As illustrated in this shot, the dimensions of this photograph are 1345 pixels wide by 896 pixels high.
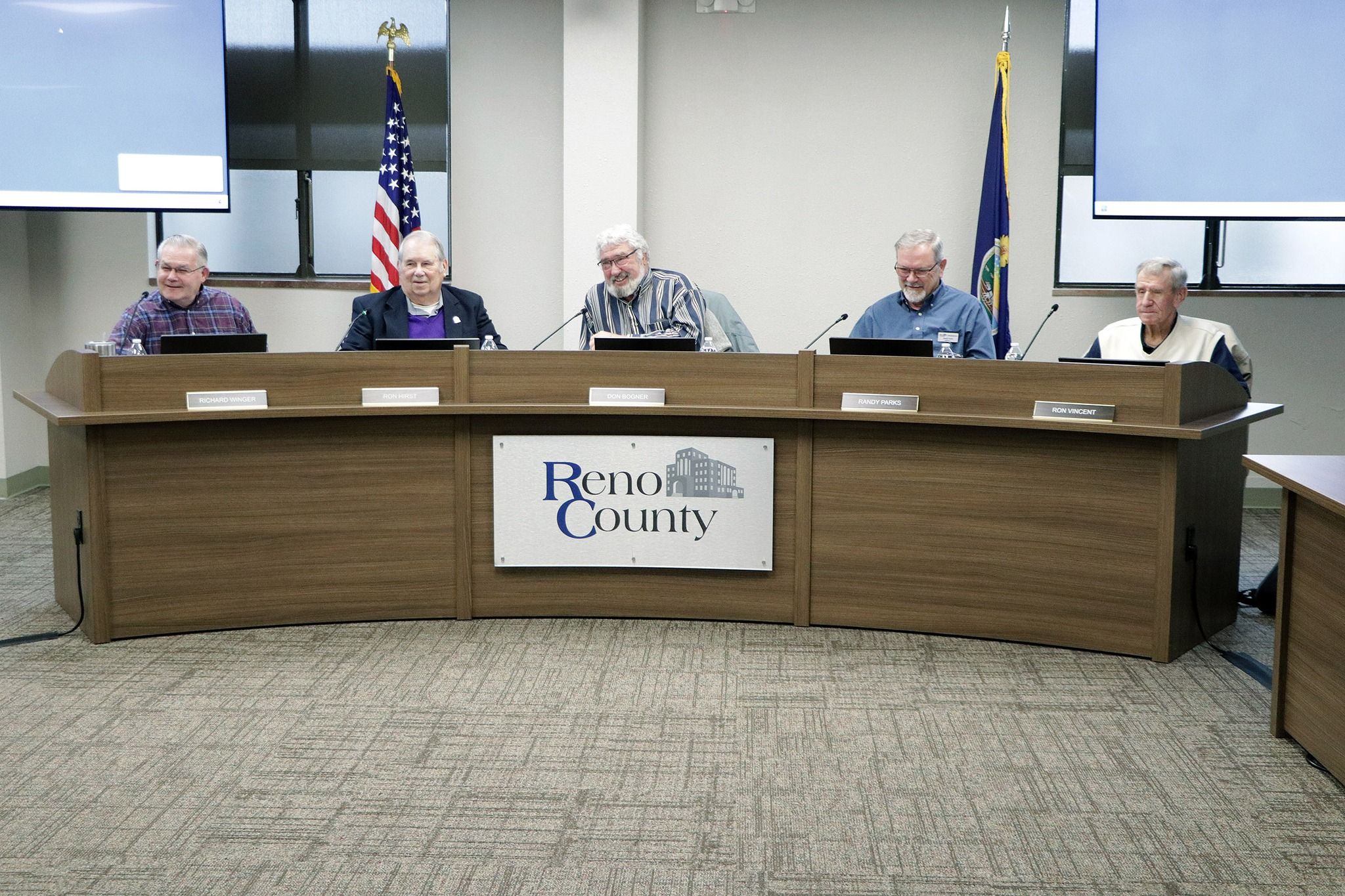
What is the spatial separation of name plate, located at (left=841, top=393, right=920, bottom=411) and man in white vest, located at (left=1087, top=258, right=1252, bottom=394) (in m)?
1.26

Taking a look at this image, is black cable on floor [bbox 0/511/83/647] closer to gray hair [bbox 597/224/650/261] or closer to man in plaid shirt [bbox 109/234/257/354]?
man in plaid shirt [bbox 109/234/257/354]

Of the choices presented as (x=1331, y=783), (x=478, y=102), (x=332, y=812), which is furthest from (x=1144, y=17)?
(x=332, y=812)

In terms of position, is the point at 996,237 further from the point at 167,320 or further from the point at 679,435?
the point at 167,320

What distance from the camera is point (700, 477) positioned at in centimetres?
397

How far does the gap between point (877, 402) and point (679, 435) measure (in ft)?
2.17

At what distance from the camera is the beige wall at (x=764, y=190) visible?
621 cm

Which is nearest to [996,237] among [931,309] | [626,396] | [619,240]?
[931,309]

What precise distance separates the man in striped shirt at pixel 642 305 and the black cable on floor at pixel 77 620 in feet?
6.14

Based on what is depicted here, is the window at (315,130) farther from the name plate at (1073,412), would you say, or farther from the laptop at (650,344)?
the name plate at (1073,412)

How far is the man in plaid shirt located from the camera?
463cm

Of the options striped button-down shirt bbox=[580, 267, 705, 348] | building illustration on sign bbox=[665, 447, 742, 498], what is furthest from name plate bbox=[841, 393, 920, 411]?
striped button-down shirt bbox=[580, 267, 705, 348]

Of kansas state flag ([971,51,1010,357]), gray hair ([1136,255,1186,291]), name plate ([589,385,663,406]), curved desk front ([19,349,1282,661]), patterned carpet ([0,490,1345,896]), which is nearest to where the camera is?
patterned carpet ([0,490,1345,896])

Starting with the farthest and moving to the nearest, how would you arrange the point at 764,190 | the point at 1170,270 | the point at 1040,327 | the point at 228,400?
the point at 764,190, the point at 1040,327, the point at 1170,270, the point at 228,400

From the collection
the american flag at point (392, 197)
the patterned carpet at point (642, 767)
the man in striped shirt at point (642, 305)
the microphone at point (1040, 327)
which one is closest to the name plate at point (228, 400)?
the patterned carpet at point (642, 767)
